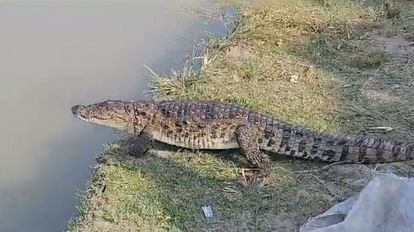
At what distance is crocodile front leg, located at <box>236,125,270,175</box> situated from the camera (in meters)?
4.17

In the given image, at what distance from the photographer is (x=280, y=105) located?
5059mm

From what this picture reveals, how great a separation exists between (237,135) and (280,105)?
0.84m

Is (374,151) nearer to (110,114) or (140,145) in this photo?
(140,145)

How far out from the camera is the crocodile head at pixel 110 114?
15.0 ft

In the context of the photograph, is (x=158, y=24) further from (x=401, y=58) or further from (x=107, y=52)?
(x=401, y=58)

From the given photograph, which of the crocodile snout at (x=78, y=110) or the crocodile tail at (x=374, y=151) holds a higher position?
the crocodile snout at (x=78, y=110)

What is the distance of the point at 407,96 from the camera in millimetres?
5211

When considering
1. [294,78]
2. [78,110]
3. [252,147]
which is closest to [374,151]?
[252,147]

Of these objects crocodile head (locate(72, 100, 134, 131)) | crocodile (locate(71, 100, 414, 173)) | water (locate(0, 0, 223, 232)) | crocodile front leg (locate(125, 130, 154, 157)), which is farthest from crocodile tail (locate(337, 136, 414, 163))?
water (locate(0, 0, 223, 232))

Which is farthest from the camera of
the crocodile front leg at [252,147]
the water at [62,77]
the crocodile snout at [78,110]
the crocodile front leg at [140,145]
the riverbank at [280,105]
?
the crocodile snout at [78,110]

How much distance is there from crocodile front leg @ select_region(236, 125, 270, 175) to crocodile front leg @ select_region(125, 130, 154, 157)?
20.7 inches

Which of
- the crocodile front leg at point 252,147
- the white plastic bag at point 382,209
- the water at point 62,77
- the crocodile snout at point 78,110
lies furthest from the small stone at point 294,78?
the white plastic bag at point 382,209

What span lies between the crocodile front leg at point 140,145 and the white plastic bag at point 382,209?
5.19ft

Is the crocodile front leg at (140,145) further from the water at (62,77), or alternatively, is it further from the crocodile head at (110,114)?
the water at (62,77)
